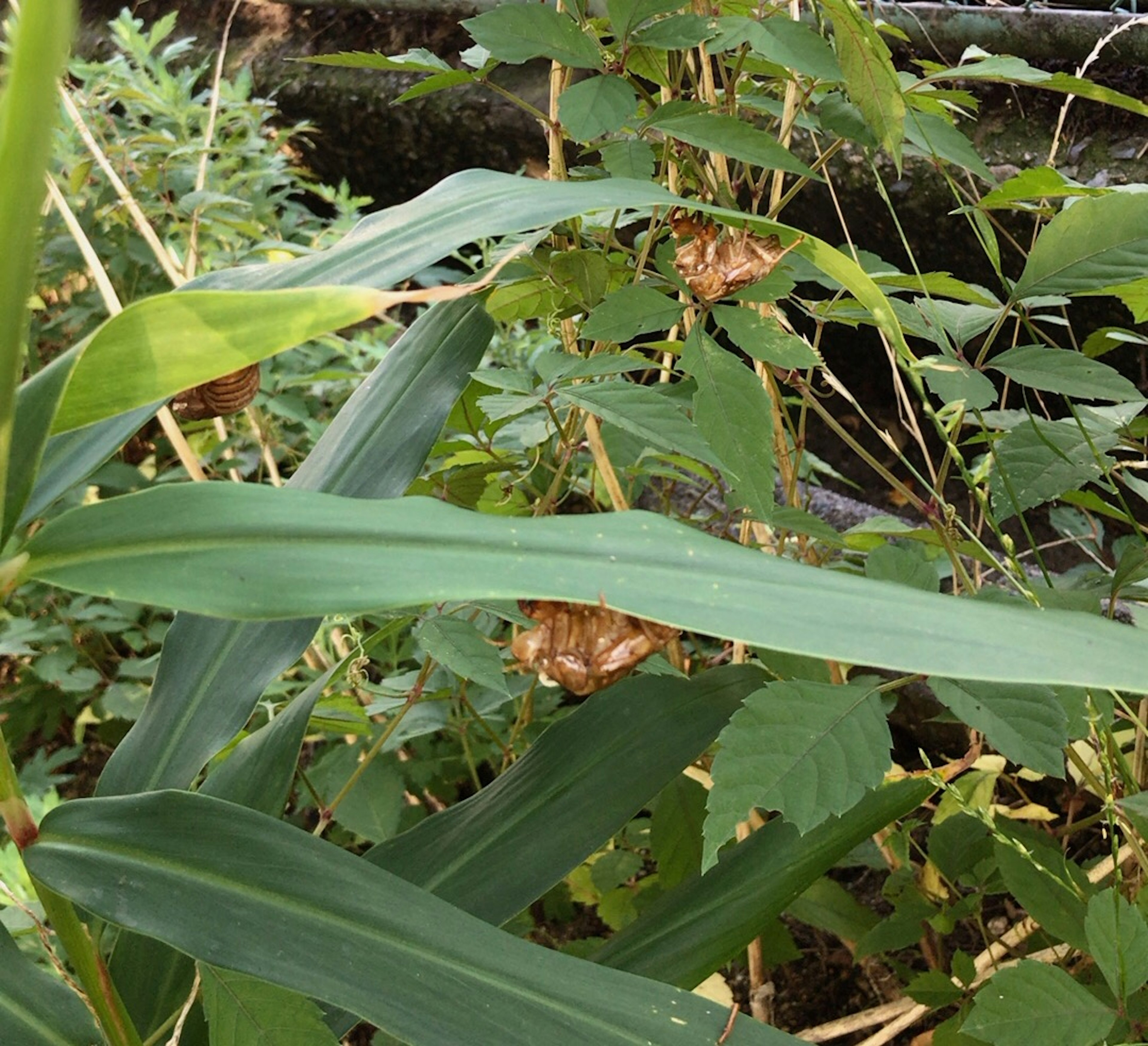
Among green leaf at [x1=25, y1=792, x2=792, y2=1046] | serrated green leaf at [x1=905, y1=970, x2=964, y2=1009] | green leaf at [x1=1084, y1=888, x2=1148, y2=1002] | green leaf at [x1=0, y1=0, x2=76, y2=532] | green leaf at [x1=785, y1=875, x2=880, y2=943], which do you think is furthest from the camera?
green leaf at [x1=785, y1=875, x2=880, y2=943]

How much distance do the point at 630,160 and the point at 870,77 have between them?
137mm

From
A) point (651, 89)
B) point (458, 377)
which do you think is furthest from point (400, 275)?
point (651, 89)

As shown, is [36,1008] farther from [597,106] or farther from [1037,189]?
[1037,189]

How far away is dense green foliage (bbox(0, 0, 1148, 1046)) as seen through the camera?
1.10 ft

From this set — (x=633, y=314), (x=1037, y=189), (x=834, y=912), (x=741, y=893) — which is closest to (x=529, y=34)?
(x=633, y=314)

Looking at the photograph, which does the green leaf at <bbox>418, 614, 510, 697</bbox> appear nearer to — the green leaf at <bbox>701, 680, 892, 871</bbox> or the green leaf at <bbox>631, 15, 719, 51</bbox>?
the green leaf at <bbox>701, 680, 892, 871</bbox>

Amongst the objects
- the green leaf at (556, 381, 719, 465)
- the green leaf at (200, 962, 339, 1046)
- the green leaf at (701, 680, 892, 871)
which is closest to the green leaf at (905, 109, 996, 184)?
the green leaf at (556, 381, 719, 465)

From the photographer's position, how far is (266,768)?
61 cm

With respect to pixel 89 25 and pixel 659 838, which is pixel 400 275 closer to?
pixel 659 838

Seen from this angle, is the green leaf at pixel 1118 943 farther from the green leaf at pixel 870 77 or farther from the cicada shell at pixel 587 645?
the green leaf at pixel 870 77

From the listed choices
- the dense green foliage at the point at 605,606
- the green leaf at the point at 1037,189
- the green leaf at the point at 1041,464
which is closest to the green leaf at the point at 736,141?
the dense green foliage at the point at 605,606

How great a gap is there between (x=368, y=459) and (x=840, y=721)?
30cm

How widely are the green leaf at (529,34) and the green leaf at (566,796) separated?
0.37 meters

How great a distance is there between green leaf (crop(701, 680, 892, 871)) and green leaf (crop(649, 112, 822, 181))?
0.28 meters
